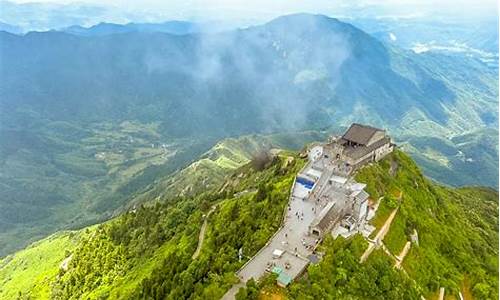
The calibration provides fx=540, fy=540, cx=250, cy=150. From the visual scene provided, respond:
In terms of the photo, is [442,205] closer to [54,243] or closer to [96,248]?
[96,248]

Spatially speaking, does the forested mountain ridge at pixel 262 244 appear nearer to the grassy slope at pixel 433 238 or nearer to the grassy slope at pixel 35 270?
the grassy slope at pixel 433 238

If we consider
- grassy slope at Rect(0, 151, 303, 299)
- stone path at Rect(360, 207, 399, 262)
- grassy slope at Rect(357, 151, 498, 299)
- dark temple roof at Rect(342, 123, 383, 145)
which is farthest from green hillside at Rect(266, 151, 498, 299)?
grassy slope at Rect(0, 151, 303, 299)

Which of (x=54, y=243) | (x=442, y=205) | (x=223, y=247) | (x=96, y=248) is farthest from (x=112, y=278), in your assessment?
(x=54, y=243)

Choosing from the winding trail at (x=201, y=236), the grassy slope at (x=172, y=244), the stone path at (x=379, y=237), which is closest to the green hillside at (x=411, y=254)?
the stone path at (x=379, y=237)

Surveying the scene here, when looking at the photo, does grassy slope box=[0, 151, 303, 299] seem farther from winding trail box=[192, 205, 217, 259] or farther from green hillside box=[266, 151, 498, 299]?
green hillside box=[266, 151, 498, 299]

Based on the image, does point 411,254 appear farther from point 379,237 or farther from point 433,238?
point 433,238

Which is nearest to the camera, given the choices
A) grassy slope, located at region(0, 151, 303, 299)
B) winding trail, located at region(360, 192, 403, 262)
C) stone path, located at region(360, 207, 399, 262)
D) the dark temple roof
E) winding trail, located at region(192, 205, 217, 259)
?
stone path, located at region(360, 207, 399, 262)

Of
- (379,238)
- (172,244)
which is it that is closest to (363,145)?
(379,238)

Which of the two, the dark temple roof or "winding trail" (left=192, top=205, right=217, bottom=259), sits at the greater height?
the dark temple roof

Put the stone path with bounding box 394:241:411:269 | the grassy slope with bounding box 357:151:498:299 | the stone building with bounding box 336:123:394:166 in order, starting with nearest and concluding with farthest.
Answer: the stone path with bounding box 394:241:411:269
the grassy slope with bounding box 357:151:498:299
the stone building with bounding box 336:123:394:166
